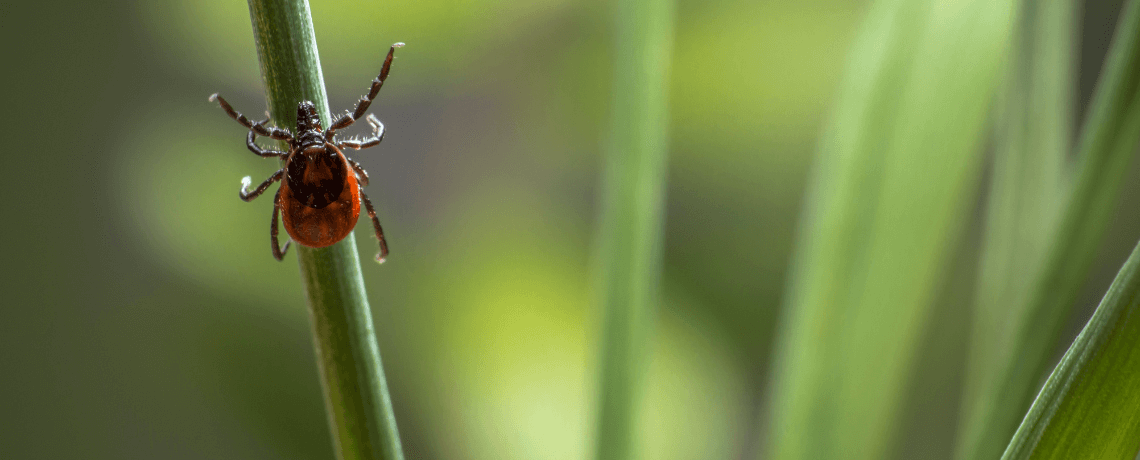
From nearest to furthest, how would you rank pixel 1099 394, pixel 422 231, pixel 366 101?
pixel 1099 394
pixel 366 101
pixel 422 231

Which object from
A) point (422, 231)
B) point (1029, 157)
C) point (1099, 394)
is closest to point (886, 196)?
point (1029, 157)

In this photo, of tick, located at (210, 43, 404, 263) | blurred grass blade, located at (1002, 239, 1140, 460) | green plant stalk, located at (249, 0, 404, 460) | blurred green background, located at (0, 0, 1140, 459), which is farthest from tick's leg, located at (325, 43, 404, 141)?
blurred green background, located at (0, 0, 1140, 459)

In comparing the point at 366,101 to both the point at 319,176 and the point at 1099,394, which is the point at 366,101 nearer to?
the point at 319,176

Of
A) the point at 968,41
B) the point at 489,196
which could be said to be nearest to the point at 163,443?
the point at 489,196

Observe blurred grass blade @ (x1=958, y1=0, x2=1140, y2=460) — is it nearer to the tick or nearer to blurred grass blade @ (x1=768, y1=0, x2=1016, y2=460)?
blurred grass blade @ (x1=768, y1=0, x2=1016, y2=460)

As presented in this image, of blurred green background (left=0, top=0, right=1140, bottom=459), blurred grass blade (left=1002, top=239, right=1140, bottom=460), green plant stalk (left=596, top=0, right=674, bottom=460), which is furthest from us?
blurred green background (left=0, top=0, right=1140, bottom=459)
